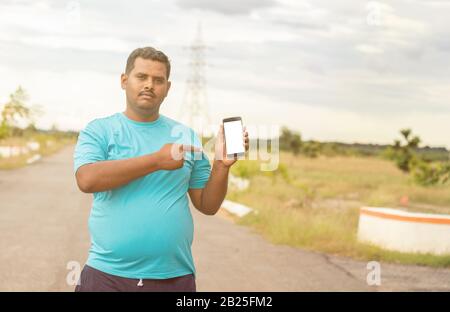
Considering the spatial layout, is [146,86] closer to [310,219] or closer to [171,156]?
[171,156]

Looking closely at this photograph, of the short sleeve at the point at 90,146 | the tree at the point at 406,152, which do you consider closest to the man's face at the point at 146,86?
the short sleeve at the point at 90,146

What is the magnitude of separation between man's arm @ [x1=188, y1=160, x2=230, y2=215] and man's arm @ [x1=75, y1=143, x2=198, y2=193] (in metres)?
0.28

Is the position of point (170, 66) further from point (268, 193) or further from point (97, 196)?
point (268, 193)

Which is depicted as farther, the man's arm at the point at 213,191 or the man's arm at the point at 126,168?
the man's arm at the point at 213,191

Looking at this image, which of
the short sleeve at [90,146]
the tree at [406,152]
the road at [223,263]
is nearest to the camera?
the short sleeve at [90,146]

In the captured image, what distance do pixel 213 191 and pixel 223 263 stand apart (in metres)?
6.50

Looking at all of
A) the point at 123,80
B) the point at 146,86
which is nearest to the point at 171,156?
the point at 146,86

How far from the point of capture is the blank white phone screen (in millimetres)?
3240

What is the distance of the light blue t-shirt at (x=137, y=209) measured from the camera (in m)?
3.19

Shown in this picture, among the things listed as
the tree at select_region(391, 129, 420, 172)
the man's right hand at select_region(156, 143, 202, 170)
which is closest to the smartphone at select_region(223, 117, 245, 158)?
the man's right hand at select_region(156, 143, 202, 170)

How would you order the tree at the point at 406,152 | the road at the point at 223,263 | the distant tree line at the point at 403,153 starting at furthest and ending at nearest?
the tree at the point at 406,152 → the distant tree line at the point at 403,153 → the road at the point at 223,263

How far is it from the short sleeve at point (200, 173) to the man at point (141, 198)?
0.41ft

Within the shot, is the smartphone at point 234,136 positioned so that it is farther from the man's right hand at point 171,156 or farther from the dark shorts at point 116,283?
the dark shorts at point 116,283
